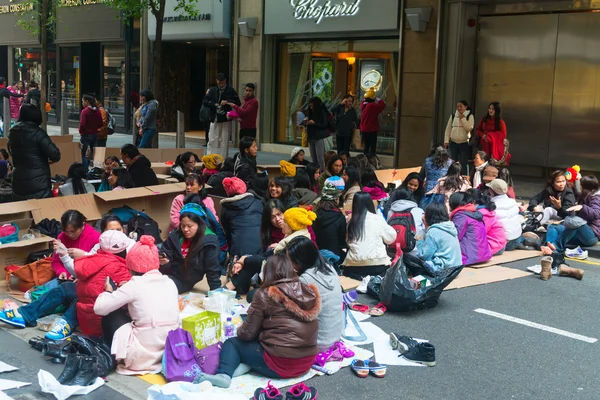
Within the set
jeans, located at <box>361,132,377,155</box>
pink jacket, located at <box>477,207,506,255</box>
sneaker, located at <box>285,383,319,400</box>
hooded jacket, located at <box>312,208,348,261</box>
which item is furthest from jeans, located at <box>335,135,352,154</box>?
sneaker, located at <box>285,383,319,400</box>

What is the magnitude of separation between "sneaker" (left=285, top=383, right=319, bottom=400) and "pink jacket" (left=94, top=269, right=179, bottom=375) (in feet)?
3.69

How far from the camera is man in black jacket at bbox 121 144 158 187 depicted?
10625 millimetres

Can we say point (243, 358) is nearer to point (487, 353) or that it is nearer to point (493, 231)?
point (487, 353)

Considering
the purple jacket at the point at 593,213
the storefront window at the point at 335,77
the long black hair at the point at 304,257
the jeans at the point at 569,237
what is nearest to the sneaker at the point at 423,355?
the long black hair at the point at 304,257

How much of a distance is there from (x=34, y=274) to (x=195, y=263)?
164 cm

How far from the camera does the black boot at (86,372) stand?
5254mm

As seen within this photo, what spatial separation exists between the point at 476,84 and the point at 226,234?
977cm

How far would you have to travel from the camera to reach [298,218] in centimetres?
723

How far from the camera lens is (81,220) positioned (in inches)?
290

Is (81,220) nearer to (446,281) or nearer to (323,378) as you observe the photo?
(323,378)

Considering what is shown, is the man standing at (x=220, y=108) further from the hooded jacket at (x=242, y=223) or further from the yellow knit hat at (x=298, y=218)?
the yellow knit hat at (x=298, y=218)

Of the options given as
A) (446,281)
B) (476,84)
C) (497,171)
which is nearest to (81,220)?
(446,281)

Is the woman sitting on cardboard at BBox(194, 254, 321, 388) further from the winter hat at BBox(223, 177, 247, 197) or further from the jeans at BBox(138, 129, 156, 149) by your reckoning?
the jeans at BBox(138, 129, 156, 149)

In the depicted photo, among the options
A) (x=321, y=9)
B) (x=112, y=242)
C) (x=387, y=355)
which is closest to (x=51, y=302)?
(x=112, y=242)
